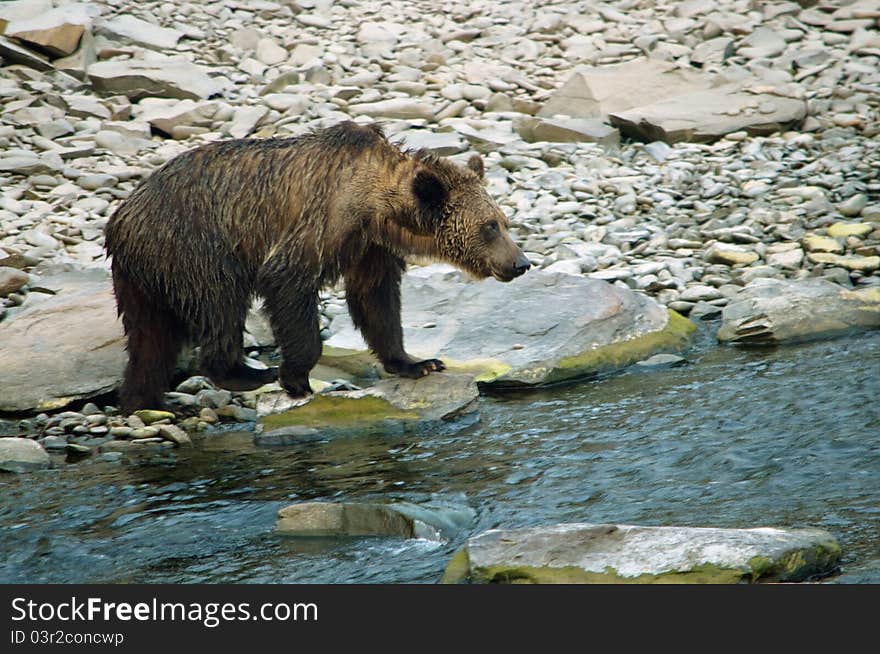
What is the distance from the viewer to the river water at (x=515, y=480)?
5957 millimetres

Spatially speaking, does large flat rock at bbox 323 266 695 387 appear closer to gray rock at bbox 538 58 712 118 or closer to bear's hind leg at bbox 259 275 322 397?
bear's hind leg at bbox 259 275 322 397

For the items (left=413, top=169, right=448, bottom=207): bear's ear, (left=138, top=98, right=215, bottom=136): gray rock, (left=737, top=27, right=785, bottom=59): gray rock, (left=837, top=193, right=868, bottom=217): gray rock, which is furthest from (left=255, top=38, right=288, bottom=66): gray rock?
(left=413, top=169, right=448, bottom=207): bear's ear

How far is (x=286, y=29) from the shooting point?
1828 cm

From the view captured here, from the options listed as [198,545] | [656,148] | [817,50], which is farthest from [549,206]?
[198,545]

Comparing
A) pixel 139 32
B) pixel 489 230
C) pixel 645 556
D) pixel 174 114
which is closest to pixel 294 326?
pixel 489 230

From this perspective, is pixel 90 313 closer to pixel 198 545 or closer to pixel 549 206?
pixel 198 545

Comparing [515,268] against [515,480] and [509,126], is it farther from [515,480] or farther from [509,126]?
[509,126]

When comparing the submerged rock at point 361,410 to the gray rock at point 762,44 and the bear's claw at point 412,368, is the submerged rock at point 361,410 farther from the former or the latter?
the gray rock at point 762,44

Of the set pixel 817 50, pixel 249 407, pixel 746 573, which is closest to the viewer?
pixel 746 573

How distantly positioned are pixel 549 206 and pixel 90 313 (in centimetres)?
509

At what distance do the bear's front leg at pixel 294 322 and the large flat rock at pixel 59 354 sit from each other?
1513 millimetres

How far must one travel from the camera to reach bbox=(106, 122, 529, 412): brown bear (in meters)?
8.07

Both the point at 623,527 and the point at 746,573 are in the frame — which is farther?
the point at 623,527

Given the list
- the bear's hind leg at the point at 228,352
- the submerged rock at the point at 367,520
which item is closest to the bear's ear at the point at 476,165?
the bear's hind leg at the point at 228,352
